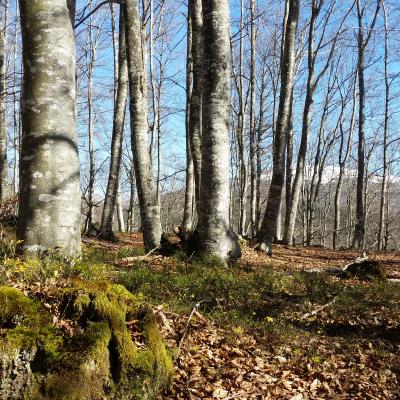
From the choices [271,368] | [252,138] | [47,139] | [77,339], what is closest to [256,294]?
[271,368]

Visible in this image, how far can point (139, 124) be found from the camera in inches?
317

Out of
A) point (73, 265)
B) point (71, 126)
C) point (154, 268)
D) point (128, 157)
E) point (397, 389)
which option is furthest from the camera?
point (128, 157)

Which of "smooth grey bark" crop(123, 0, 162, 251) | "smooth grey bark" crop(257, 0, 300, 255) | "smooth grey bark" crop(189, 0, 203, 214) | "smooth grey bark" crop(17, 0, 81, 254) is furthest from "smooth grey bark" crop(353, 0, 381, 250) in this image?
"smooth grey bark" crop(17, 0, 81, 254)

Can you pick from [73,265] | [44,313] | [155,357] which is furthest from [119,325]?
[73,265]

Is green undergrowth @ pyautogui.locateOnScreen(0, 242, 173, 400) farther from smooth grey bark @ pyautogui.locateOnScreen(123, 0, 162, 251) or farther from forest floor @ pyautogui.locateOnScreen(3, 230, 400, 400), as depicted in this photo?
smooth grey bark @ pyautogui.locateOnScreen(123, 0, 162, 251)

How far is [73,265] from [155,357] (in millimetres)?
1505

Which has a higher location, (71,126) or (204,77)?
(204,77)

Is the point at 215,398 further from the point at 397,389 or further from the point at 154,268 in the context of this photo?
the point at 154,268

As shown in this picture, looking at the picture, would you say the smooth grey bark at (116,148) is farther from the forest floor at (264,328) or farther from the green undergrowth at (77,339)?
the green undergrowth at (77,339)

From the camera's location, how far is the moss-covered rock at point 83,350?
247 cm

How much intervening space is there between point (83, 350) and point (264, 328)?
2.39 m

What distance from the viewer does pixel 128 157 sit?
97.8 feet

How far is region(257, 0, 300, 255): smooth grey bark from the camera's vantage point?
382 inches

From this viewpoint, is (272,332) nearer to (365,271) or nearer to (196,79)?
(365,271)
